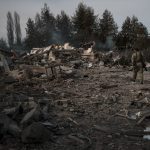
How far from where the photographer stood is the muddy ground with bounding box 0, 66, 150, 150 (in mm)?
7352

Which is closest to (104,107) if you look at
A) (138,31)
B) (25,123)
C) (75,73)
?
(25,123)

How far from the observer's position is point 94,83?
16016mm

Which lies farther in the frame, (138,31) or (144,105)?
(138,31)

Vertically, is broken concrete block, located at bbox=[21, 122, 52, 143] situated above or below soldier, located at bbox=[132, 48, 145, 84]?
below

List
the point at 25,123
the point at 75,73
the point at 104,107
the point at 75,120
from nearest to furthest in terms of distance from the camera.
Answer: the point at 25,123 < the point at 75,120 < the point at 104,107 < the point at 75,73

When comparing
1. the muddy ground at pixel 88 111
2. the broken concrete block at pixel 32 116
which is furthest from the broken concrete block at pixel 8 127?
the broken concrete block at pixel 32 116

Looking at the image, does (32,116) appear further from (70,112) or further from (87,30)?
(87,30)

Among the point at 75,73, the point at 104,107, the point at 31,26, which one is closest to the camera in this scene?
the point at 104,107

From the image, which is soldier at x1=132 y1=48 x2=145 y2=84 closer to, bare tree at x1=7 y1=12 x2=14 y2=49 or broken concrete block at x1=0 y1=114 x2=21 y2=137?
broken concrete block at x1=0 y1=114 x2=21 y2=137

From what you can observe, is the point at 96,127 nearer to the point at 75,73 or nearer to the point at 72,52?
the point at 75,73

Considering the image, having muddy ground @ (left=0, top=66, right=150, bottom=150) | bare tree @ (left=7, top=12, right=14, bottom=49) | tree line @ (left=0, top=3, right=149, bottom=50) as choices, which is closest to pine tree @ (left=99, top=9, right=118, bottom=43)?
tree line @ (left=0, top=3, right=149, bottom=50)

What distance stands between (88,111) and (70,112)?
504 mm

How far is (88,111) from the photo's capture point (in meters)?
10.1

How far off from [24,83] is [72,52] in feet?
43.7
